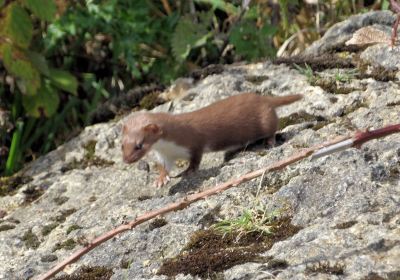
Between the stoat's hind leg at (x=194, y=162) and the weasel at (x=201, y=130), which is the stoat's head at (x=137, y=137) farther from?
the stoat's hind leg at (x=194, y=162)

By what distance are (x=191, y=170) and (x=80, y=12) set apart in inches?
100

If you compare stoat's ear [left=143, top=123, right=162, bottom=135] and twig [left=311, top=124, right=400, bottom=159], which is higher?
twig [left=311, top=124, right=400, bottom=159]

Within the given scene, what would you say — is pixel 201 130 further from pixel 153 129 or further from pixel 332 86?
pixel 332 86

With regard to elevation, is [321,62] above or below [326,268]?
below

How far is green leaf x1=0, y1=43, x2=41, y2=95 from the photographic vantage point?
19.2 ft

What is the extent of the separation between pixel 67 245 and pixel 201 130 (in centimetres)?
112

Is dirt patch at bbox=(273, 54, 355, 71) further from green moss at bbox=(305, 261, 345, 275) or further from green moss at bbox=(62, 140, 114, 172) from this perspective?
green moss at bbox=(305, 261, 345, 275)

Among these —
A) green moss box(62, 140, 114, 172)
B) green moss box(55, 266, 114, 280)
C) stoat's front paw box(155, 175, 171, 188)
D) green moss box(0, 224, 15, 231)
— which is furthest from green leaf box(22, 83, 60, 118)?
green moss box(55, 266, 114, 280)

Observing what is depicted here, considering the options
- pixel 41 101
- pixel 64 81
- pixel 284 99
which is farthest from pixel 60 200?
pixel 64 81

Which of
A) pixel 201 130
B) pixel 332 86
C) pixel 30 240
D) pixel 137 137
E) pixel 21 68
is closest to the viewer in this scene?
pixel 30 240

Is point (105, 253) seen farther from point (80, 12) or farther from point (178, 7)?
point (178, 7)

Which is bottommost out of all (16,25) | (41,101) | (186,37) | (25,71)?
(41,101)

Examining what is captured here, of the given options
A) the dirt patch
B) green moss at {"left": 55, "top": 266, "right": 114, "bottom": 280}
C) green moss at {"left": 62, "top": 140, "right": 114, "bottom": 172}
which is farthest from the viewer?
the dirt patch

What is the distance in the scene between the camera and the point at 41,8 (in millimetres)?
5719
